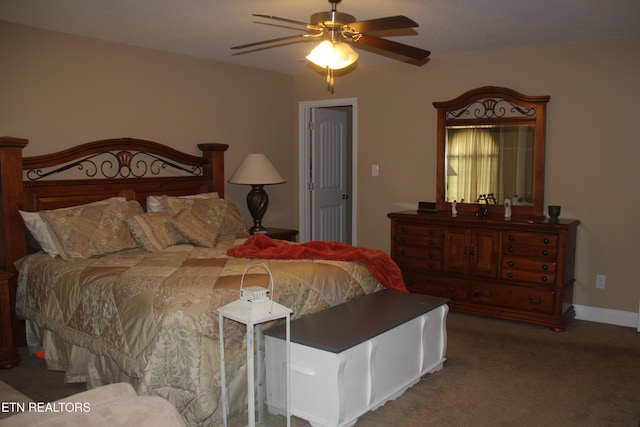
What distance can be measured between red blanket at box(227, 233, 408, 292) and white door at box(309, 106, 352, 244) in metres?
2.43

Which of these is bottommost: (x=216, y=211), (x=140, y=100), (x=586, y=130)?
(x=216, y=211)

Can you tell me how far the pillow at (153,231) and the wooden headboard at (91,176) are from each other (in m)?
0.52

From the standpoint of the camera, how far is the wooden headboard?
149 inches

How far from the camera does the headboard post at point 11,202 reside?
147 inches

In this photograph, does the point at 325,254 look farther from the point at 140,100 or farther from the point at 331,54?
the point at 140,100

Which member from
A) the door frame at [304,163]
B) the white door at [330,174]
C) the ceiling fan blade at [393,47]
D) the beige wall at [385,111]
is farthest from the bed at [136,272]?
the white door at [330,174]

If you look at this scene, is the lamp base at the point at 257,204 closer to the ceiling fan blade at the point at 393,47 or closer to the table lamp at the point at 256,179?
the table lamp at the point at 256,179

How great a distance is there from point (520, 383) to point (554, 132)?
2.36 meters

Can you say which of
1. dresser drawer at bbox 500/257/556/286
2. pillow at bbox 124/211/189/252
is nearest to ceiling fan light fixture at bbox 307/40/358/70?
pillow at bbox 124/211/189/252

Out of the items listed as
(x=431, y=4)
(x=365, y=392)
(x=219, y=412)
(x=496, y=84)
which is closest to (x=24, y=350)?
(x=219, y=412)

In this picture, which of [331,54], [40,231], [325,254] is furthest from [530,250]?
[40,231]

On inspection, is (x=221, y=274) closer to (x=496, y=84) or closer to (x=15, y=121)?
(x=15, y=121)

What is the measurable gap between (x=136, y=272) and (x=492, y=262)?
2952mm

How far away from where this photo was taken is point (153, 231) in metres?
4.03
